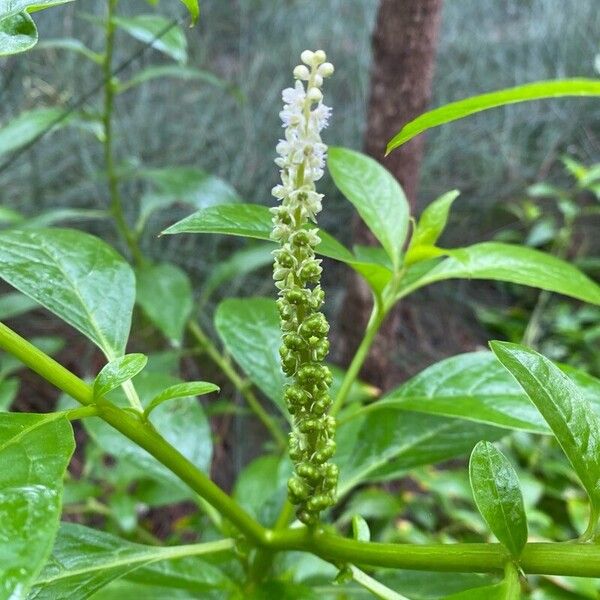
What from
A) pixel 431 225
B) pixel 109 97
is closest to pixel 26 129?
pixel 109 97

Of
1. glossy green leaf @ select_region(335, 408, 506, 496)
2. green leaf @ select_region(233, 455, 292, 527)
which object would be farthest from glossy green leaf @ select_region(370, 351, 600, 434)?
green leaf @ select_region(233, 455, 292, 527)

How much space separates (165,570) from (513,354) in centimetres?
32

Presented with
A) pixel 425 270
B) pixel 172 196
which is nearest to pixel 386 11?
pixel 172 196

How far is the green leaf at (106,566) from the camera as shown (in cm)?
40

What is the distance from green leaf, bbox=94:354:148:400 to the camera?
13.8 inches

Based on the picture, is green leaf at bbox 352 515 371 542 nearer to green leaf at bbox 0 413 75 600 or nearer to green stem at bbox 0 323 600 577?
green stem at bbox 0 323 600 577

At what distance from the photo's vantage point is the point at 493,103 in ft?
1.04

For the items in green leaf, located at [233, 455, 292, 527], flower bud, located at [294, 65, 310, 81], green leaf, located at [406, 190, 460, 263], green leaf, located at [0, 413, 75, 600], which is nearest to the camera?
green leaf, located at [0, 413, 75, 600]

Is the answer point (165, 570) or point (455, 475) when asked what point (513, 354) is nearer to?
point (165, 570)

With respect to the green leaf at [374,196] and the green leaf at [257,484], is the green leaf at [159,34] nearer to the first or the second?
the green leaf at [374,196]

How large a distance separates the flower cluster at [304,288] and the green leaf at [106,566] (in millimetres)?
118

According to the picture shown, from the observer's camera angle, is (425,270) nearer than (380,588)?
No

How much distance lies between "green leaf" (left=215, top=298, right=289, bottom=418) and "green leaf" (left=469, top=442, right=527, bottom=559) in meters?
0.24

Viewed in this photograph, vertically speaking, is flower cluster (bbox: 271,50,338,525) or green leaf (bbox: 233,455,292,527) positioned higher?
flower cluster (bbox: 271,50,338,525)
